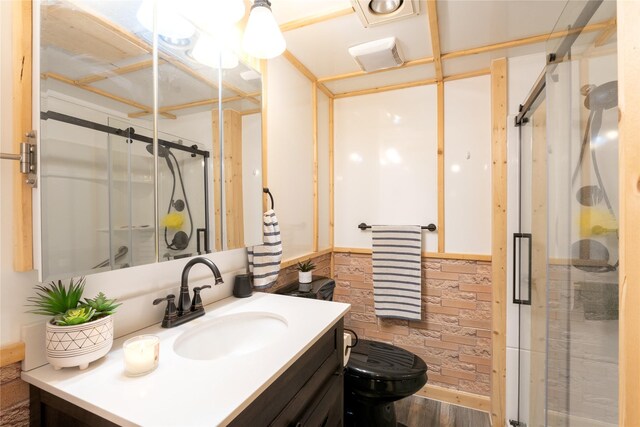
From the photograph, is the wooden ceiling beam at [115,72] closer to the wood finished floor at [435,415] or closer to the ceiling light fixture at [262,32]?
the ceiling light fixture at [262,32]

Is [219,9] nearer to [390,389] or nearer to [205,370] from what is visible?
[205,370]

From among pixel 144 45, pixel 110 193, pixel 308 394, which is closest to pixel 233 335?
pixel 308 394

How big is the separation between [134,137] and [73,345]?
62cm

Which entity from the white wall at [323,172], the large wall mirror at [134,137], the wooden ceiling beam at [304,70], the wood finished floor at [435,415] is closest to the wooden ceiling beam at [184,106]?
the large wall mirror at [134,137]

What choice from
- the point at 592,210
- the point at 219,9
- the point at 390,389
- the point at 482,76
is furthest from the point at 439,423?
the point at 219,9

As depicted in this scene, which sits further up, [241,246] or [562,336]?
[241,246]

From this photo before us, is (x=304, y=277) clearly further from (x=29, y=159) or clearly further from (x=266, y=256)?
(x=29, y=159)

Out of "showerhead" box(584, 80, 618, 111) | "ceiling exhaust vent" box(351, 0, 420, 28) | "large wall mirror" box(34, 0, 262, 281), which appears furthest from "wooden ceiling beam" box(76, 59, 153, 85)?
"showerhead" box(584, 80, 618, 111)

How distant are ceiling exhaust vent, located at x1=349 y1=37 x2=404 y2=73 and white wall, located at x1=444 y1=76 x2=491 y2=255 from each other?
22.2 inches

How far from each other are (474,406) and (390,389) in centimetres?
101

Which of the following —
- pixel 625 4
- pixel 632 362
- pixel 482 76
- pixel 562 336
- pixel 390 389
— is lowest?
pixel 390 389

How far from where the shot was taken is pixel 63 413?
0.67 m

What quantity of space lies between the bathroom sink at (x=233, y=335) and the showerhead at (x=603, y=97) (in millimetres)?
1154

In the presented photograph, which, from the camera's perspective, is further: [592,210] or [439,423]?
[439,423]
